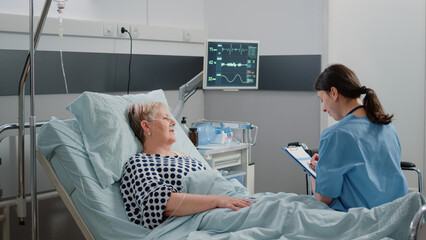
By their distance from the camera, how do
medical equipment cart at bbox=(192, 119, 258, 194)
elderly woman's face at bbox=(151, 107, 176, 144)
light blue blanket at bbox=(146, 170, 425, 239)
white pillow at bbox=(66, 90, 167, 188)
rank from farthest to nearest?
medical equipment cart at bbox=(192, 119, 258, 194) < elderly woman's face at bbox=(151, 107, 176, 144) < white pillow at bbox=(66, 90, 167, 188) < light blue blanket at bbox=(146, 170, 425, 239)

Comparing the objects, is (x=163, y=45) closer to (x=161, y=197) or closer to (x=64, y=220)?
(x=64, y=220)

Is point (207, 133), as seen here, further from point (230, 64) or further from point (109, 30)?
point (109, 30)

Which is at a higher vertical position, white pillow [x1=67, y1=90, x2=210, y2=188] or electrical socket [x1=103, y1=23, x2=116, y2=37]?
electrical socket [x1=103, y1=23, x2=116, y2=37]

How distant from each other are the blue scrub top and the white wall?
5.71 ft

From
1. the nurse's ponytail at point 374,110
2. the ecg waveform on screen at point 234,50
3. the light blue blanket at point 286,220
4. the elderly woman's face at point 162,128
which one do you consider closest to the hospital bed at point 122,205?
the light blue blanket at point 286,220

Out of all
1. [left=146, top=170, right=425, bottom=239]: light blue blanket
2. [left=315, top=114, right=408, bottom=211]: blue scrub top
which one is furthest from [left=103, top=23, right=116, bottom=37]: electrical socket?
[left=315, top=114, right=408, bottom=211]: blue scrub top

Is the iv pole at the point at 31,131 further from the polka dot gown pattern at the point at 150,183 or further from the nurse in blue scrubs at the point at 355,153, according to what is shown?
the nurse in blue scrubs at the point at 355,153

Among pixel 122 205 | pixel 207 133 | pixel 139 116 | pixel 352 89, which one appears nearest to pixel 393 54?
pixel 207 133

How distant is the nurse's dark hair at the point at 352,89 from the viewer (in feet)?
6.79

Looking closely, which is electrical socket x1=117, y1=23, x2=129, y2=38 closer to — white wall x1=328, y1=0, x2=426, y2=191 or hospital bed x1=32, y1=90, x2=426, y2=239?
hospital bed x1=32, y1=90, x2=426, y2=239

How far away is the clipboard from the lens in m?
2.40

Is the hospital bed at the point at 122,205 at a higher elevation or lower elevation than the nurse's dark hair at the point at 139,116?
lower

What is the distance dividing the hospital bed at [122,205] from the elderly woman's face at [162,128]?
0.12m

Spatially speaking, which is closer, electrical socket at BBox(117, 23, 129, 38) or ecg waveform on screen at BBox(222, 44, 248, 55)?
ecg waveform on screen at BBox(222, 44, 248, 55)
